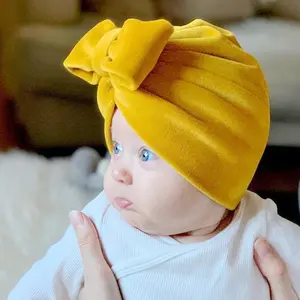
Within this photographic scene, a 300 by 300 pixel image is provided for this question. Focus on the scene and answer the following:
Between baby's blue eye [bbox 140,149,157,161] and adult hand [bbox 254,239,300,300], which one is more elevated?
baby's blue eye [bbox 140,149,157,161]

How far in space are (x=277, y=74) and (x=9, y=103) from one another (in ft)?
2.01

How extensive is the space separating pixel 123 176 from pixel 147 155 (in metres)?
0.03

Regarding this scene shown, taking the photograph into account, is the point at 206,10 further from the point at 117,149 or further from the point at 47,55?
the point at 117,149

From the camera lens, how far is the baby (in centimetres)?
58

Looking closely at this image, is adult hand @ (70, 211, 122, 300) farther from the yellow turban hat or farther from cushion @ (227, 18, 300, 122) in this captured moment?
cushion @ (227, 18, 300, 122)

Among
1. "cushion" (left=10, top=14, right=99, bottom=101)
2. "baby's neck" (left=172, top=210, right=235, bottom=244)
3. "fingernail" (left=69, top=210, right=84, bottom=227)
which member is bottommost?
"cushion" (left=10, top=14, right=99, bottom=101)

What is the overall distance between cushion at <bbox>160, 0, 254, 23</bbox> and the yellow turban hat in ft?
2.28

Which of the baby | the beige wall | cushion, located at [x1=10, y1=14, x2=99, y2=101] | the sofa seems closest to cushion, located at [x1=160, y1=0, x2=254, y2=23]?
the sofa

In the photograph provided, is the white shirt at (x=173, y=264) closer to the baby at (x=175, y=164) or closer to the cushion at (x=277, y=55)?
the baby at (x=175, y=164)

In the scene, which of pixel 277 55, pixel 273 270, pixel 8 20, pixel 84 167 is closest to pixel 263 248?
pixel 273 270

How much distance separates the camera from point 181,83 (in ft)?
1.92

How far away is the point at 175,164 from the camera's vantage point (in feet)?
1.92

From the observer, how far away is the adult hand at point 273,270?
0.65 metres

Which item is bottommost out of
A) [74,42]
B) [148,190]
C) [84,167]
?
[84,167]
